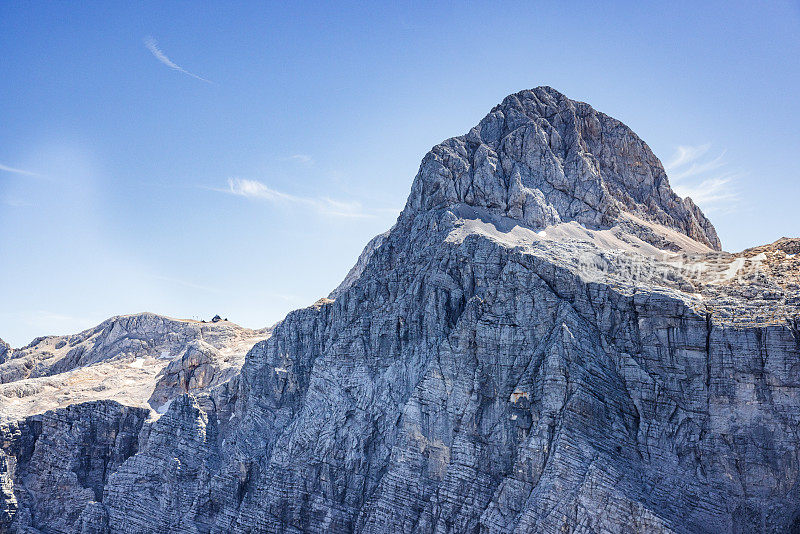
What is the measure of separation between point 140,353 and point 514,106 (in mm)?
79149

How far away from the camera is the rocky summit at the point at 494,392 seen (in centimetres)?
4125

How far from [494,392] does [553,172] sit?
37.6m

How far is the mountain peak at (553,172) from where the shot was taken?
7200 cm

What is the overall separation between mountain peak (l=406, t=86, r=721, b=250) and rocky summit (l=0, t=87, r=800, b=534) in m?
0.32

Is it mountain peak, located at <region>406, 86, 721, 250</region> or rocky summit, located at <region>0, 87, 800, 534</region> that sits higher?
mountain peak, located at <region>406, 86, 721, 250</region>

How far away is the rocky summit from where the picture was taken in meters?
41.2

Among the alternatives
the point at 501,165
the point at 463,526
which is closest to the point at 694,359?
the point at 463,526

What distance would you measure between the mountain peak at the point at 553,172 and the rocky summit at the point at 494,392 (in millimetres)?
322

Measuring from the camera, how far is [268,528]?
175 ft

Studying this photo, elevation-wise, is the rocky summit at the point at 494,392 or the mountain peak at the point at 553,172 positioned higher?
the mountain peak at the point at 553,172

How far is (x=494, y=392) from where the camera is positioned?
48656mm

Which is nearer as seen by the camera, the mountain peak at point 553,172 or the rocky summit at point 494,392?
the rocky summit at point 494,392

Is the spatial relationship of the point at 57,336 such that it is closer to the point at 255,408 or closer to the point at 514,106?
the point at 255,408

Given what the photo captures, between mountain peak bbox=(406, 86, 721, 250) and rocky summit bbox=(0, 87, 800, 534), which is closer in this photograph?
rocky summit bbox=(0, 87, 800, 534)
